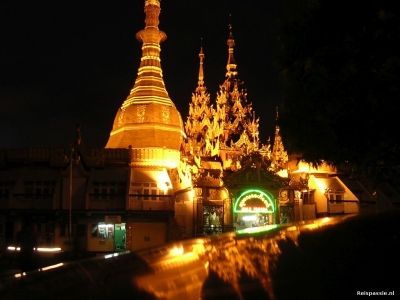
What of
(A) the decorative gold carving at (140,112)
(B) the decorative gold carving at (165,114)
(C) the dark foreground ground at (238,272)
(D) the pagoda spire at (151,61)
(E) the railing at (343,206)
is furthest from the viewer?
(D) the pagoda spire at (151,61)

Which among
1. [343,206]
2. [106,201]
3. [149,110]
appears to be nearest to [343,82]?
[106,201]

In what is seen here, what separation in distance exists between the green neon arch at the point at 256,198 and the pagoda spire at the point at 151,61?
1176 cm

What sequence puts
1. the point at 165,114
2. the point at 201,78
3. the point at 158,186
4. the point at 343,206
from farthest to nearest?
the point at 201,78 < the point at 165,114 < the point at 343,206 < the point at 158,186

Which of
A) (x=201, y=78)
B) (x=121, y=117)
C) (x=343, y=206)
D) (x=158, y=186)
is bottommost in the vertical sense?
(x=343, y=206)

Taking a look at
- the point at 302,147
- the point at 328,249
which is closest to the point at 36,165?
the point at 302,147

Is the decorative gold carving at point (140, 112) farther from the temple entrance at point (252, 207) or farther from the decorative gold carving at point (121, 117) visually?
the temple entrance at point (252, 207)

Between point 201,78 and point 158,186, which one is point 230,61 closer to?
point 201,78

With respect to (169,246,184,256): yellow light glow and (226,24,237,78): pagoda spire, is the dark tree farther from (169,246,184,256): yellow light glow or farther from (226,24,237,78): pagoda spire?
(226,24,237,78): pagoda spire

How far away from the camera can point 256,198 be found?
3344cm

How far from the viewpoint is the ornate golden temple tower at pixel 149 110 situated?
38688 mm

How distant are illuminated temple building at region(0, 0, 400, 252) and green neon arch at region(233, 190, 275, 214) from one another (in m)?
0.07

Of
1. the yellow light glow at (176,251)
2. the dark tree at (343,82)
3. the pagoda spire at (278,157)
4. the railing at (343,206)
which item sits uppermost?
the pagoda spire at (278,157)

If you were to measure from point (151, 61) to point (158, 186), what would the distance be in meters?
14.7

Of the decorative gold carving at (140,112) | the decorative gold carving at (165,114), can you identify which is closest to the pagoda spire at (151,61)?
the decorative gold carving at (165,114)
